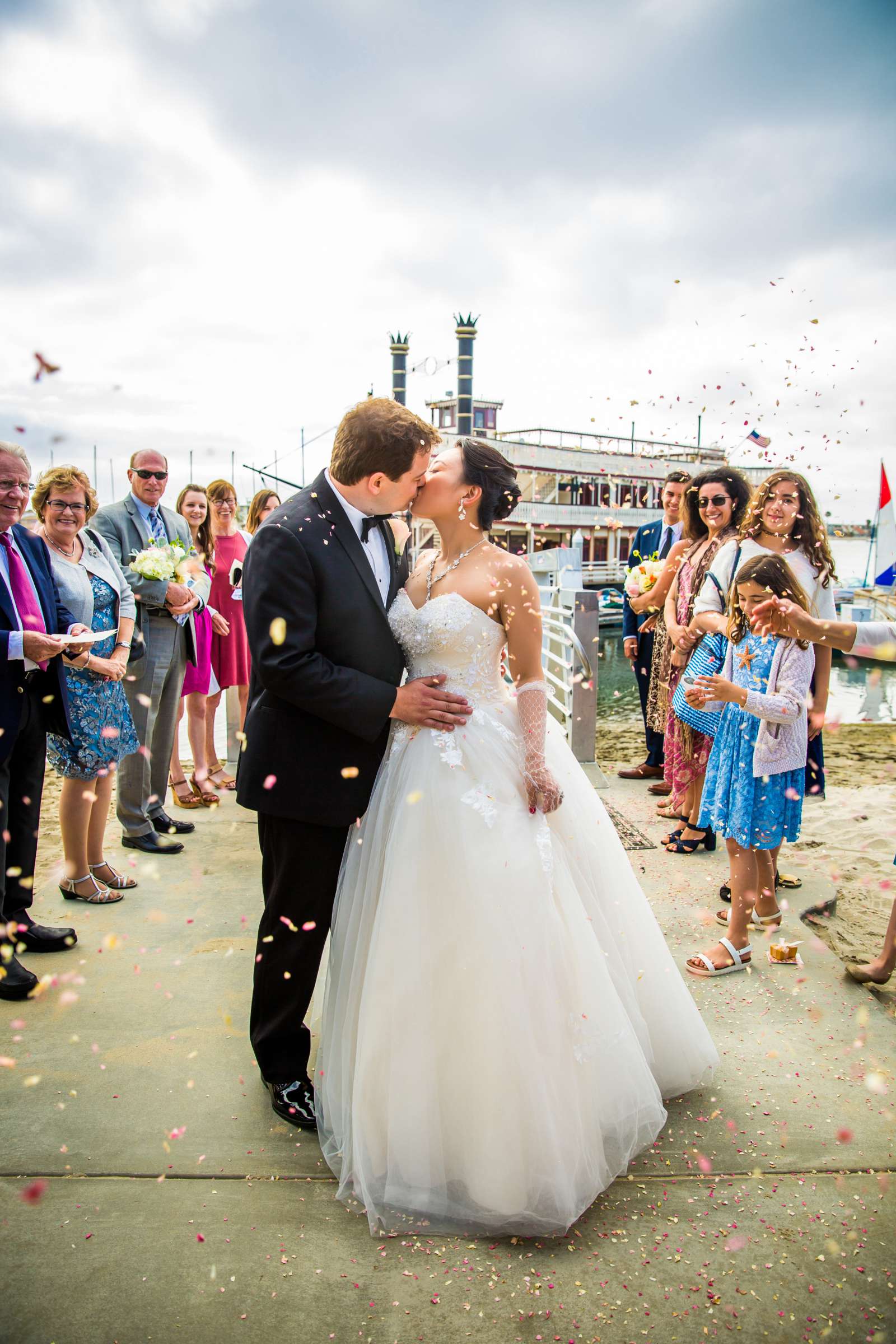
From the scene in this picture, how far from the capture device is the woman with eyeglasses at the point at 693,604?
454 centimetres

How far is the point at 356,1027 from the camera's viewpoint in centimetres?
225

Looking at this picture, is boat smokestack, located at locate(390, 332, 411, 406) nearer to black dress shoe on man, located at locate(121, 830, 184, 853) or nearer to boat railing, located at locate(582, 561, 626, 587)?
boat railing, located at locate(582, 561, 626, 587)

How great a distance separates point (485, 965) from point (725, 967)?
1.63 m

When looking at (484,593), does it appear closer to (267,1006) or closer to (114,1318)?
(267,1006)

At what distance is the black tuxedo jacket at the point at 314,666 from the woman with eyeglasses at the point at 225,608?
3.60 metres

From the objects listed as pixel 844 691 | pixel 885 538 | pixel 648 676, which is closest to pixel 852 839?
pixel 648 676

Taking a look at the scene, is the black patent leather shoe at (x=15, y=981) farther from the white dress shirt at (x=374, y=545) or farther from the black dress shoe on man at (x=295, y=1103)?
the white dress shirt at (x=374, y=545)

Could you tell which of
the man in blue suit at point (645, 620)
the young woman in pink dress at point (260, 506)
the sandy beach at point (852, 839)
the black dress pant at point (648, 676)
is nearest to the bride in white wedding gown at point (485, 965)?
the sandy beach at point (852, 839)

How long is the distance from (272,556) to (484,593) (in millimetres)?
631

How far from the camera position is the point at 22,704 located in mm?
3111

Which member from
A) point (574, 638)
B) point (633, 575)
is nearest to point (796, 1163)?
point (574, 638)

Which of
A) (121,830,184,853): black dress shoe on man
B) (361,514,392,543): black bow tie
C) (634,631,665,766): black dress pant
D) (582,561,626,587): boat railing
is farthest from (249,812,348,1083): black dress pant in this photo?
(582,561,626,587): boat railing

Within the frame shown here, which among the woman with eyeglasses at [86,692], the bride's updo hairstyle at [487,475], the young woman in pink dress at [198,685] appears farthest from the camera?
the young woman in pink dress at [198,685]

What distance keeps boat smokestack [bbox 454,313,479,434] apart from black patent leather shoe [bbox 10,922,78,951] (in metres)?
34.3
